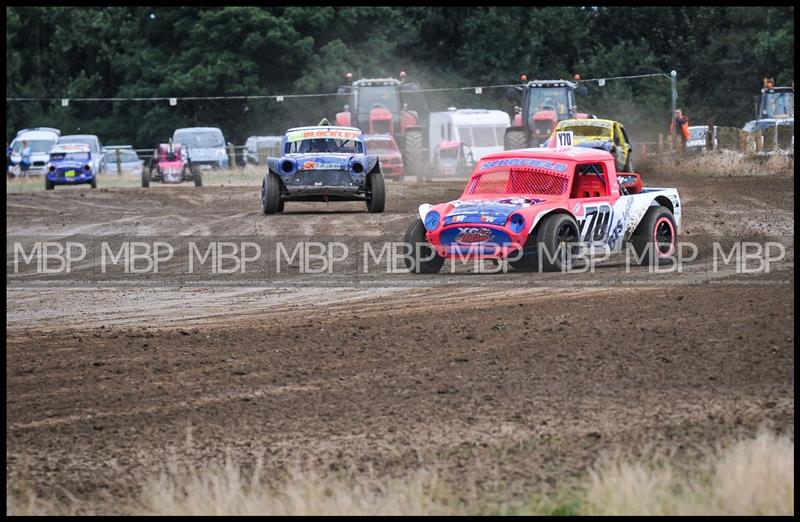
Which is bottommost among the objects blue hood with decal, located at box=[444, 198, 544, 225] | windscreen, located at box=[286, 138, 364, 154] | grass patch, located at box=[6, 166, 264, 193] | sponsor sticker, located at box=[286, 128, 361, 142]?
grass patch, located at box=[6, 166, 264, 193]

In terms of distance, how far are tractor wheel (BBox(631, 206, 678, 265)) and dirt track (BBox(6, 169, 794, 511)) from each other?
68 cm

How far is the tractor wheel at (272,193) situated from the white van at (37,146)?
92.7 ft

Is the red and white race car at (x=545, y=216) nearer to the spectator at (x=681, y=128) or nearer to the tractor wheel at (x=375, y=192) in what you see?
the tractor wheel at (x=375, y=192)

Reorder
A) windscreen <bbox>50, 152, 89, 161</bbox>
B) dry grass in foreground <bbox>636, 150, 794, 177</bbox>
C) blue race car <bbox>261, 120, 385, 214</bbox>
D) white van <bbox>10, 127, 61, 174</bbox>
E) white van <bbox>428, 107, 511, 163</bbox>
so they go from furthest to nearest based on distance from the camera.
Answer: white van <bbox>10, 127, 61, 174</bbox> → white van <bbox>428, 107, 511, 163</bbox> → windscreen <bbox>50, 152, 89, 161</bbox> → dry grass in foreground <bbox>636, 150, 794, 177</bbox> → blue race car <bbox>261, 120, 385, 214</bbox>

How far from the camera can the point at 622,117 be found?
180 ft

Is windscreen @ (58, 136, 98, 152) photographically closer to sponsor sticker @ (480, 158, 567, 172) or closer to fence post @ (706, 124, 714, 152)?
fence post @ (706, 124, 714, 152)

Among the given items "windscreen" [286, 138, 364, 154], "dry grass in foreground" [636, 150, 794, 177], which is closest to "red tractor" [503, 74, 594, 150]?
"dry grass in foreground" [636, 150, 794, 177]

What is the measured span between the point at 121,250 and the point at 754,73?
4503 centimetres

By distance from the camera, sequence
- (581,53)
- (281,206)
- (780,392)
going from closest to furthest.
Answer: (780,392), (281,206), (581,53)

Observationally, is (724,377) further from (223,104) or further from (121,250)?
(223,104)

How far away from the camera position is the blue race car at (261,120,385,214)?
68.9 feet

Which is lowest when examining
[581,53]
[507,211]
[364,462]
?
[364,462]

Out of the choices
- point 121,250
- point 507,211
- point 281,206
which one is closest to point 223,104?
point 281,206

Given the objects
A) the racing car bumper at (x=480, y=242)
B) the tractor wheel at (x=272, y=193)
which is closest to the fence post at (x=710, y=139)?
the tractor wheel at (x=272, y=193)
